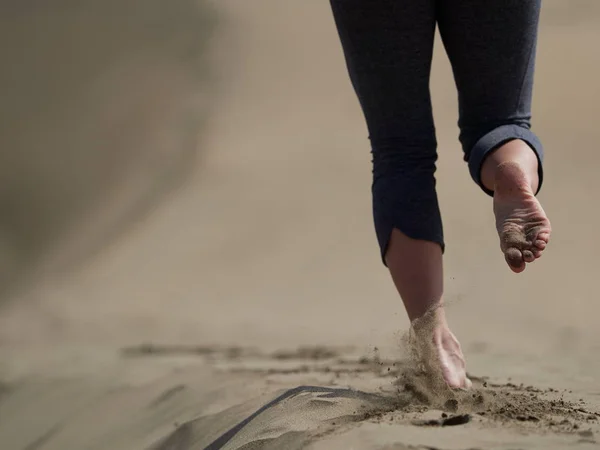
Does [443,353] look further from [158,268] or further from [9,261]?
[9,261]

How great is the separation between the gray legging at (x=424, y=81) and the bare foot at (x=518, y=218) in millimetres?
81

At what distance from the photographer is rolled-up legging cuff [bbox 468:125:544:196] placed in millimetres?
1445

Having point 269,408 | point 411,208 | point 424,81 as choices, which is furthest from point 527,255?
point 269,408

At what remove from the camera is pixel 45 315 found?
339 cm

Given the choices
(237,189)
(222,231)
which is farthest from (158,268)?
(237,189)

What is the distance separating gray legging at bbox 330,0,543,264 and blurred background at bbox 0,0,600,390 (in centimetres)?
54

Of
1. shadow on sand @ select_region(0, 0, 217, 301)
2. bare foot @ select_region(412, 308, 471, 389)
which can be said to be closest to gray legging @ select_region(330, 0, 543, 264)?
bare foot @ select_region(412, 308, 471, 389)

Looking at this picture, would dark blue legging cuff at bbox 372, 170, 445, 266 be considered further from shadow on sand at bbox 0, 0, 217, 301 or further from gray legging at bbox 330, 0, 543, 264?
shadow on sand at bbox 0, 0, 217, 301

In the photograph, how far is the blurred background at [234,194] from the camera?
295 cm

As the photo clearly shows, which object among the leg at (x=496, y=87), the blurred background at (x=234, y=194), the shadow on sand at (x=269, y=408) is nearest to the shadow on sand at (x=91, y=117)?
the blurred background at (x=234, y=194)

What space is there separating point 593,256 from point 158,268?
175 centimetres

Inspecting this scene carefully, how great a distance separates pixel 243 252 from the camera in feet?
12.0

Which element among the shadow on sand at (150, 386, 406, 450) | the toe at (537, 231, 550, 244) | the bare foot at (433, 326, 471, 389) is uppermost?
the toe at (537, 231, 550, 244)

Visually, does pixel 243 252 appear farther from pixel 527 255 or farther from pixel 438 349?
pixel 527 255
